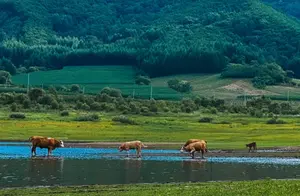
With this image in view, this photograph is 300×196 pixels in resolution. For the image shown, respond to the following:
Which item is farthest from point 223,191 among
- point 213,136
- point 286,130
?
point 286,130

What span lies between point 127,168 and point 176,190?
1745 centimetres

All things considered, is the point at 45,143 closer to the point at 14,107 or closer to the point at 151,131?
the point at 151,131

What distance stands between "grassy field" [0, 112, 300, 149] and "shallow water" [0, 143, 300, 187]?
1440 cm

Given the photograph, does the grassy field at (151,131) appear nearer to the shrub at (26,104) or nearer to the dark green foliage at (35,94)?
the shrub at (26,104)

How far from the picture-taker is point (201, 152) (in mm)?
71688

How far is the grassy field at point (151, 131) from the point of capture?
86.5m

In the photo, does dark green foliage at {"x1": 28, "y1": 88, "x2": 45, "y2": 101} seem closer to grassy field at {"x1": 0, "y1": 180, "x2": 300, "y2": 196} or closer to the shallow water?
the shallow water

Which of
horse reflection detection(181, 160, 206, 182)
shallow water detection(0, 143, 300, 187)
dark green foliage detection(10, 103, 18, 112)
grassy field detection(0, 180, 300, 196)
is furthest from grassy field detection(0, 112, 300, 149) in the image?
grassy field detection(0, 180, 300, 196)

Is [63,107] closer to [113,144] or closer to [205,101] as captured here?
[205,101]

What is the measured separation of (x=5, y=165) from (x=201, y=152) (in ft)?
74.4

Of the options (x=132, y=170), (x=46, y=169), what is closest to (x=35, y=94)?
(x=46, y=169)

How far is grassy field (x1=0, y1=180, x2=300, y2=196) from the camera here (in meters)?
34.3

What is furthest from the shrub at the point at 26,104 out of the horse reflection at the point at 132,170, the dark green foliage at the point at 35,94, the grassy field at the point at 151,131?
the horse reflection at the point at 132,170

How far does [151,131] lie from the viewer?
9988cm
